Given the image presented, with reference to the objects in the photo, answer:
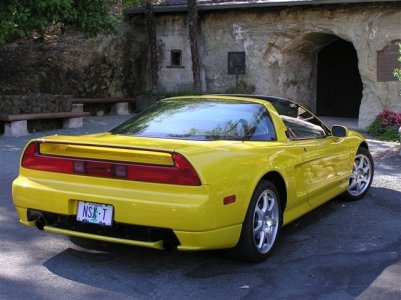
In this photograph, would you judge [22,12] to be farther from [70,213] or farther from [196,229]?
[196,229]

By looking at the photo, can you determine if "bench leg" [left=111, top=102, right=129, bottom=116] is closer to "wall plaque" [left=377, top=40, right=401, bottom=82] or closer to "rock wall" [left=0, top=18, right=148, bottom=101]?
"rock wall" [left=0, top=18, right=148, bottom=101]

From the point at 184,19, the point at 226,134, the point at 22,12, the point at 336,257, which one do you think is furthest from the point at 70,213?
the point at 184,19

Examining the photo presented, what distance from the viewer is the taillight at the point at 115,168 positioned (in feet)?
12.8

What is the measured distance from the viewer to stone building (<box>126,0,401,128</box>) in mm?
13469

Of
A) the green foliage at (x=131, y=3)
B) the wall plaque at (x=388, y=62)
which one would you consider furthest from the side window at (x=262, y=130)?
the green foliage at (x=131, y=3)

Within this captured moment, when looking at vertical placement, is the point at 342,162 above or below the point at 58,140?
below

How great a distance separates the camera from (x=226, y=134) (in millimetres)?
4715

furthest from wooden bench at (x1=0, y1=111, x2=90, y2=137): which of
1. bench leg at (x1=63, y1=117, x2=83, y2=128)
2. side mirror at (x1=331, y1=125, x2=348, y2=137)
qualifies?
side mirror at (x1=331, y1=125, x2=348, y2=137)

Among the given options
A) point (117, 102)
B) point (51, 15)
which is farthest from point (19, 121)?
point (117, 102)

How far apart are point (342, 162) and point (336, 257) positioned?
5.29ft

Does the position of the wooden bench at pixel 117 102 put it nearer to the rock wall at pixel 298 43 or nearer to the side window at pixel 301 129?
the rock wall at pixel 298 43

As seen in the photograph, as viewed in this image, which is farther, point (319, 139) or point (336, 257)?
point (319, 139)

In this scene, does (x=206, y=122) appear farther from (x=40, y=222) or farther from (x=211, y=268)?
(x=40, y=222)

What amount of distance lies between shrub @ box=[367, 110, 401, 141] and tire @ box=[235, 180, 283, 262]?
27.9 ft
